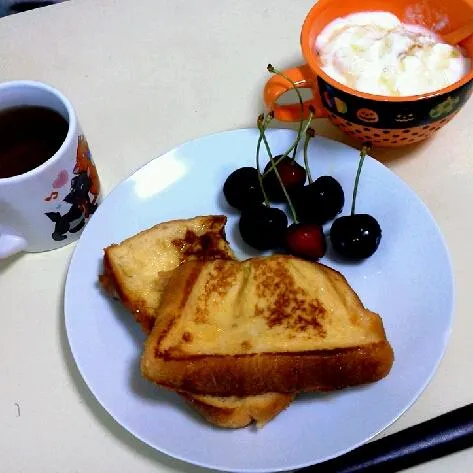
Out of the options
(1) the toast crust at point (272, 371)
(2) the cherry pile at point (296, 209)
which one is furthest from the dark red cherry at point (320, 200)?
(1) the toast crust at point (272, 371)

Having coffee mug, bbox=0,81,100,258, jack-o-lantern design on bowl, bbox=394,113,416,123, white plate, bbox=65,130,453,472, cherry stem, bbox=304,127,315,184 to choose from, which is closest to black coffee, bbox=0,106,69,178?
coffee mug, bbox=0,81,100,258

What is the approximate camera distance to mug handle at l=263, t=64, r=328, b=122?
114cm

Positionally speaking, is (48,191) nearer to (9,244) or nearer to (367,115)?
(9,244)

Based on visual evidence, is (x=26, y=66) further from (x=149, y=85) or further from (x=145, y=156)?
(x=145, y=156)

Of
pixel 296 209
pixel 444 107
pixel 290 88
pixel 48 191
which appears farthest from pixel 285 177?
pixel 48 191

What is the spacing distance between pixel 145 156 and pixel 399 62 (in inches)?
19.7

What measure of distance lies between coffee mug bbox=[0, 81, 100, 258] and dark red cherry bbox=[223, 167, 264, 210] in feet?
0.77

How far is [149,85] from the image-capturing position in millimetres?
1377

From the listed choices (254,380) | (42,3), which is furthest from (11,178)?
(42,3)

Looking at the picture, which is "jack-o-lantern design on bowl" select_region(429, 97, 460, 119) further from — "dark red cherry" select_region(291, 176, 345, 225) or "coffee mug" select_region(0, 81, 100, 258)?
"coffee mug" select_region(0, 81, 100, 258)

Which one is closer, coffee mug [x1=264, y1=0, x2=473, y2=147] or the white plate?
the white plate

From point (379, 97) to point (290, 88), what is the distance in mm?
184

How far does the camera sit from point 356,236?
1010 mm

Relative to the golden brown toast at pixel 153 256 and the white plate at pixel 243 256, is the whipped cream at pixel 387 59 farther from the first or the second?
the golden brown toast at pixel 153 256
